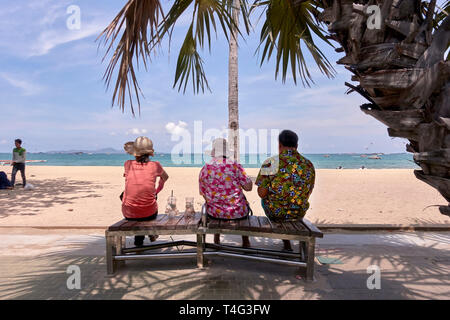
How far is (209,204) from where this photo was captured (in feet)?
10.2

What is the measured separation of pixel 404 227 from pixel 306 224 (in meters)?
2.57

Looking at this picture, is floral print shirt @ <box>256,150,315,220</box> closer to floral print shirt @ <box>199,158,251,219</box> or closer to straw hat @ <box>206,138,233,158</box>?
floral print shirt @ <box>199,158,251,219</box>

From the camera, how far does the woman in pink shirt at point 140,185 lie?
3.06 m

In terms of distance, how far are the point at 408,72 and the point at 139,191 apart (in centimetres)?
263

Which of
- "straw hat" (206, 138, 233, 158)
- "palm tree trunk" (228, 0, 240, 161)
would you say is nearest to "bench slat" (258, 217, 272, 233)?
"straw hat" (206, 138, 233, 158)

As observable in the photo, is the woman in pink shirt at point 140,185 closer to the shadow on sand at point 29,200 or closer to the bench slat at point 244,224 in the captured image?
the bench slat at point 244,224

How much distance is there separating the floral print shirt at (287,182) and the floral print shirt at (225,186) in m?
0.25

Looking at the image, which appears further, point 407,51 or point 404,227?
point 404,227

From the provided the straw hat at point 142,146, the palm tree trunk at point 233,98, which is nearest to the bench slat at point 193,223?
the straw hat at point 142,146

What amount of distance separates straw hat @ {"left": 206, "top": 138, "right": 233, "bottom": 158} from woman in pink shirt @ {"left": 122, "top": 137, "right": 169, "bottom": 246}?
67 centimetres
